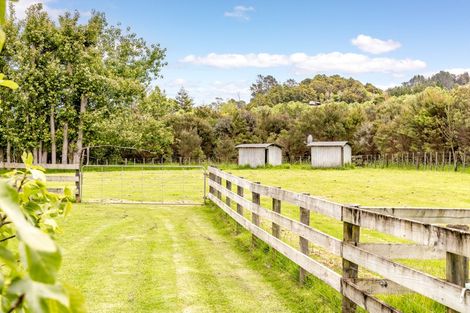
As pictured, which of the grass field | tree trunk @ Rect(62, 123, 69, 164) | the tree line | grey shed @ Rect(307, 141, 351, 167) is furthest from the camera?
grey shed @ Rect(307, 141, 351, 167)

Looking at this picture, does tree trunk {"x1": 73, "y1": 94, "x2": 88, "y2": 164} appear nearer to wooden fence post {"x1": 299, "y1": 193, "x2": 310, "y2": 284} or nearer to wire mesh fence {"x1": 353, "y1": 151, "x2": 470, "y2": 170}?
wire mesh fence {"x1": 353, "y1": 151, "x2": 470, "y2": 170}

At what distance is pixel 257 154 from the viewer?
51.0 metres

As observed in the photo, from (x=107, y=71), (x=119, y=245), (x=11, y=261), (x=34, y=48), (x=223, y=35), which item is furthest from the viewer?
(x=223, y=35)

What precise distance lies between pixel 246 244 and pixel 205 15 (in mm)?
80918

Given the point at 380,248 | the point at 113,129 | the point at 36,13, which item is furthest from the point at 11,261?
the point at 36,13

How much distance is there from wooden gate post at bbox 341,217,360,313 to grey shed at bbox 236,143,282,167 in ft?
149

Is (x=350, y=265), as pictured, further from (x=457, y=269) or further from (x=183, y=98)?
(x=183, y=98)

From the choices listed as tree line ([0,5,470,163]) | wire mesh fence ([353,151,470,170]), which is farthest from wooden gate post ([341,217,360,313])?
wire mesh fence ([353,151,470,170])

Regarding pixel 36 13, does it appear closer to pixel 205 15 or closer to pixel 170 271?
pixel 170 271

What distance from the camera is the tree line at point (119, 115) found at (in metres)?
39.8

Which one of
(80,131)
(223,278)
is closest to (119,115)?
(80,131)

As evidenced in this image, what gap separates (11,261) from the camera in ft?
1.85

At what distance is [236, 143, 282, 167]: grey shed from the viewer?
5078 centimetres

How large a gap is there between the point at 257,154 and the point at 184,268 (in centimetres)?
4309
